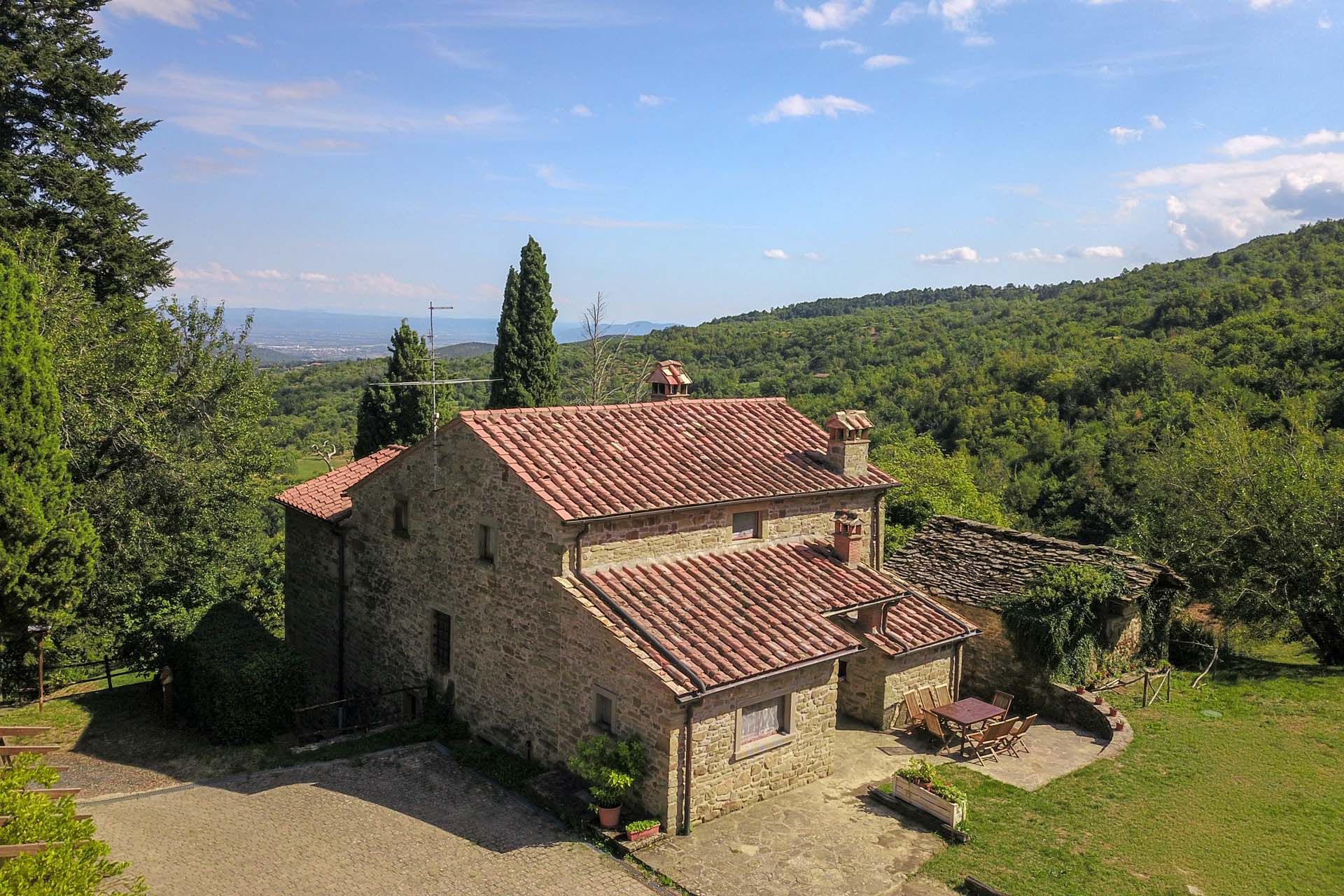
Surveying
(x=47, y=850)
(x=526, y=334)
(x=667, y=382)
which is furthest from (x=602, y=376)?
(x=47, y=850)

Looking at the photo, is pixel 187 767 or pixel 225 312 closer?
pixel 187 767

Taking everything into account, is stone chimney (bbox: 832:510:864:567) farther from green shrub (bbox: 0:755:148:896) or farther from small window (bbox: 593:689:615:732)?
green shrub (bbox: 0:755:148:896)

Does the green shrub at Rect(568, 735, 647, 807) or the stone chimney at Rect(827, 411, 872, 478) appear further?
the stone chimney at Rect(827, 411, 872, 478)

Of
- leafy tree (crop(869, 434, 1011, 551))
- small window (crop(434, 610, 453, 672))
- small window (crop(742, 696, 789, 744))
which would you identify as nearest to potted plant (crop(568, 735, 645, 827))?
small window (crop(742, 696, 789, 744))

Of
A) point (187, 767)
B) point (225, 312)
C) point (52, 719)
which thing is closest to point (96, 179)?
point (225, 312)

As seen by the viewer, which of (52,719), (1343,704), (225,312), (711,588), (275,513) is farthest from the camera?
(275,513)

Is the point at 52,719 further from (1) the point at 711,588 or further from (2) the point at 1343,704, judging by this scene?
(2) the point at 1343,704

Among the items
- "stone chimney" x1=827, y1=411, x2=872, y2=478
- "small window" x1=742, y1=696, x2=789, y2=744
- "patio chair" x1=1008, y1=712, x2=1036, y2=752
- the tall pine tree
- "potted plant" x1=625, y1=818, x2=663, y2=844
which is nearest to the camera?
"potted plant" x1=625, y1=818, x2=663, y2=844

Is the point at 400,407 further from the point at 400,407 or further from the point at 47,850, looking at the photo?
the point at 47,850
